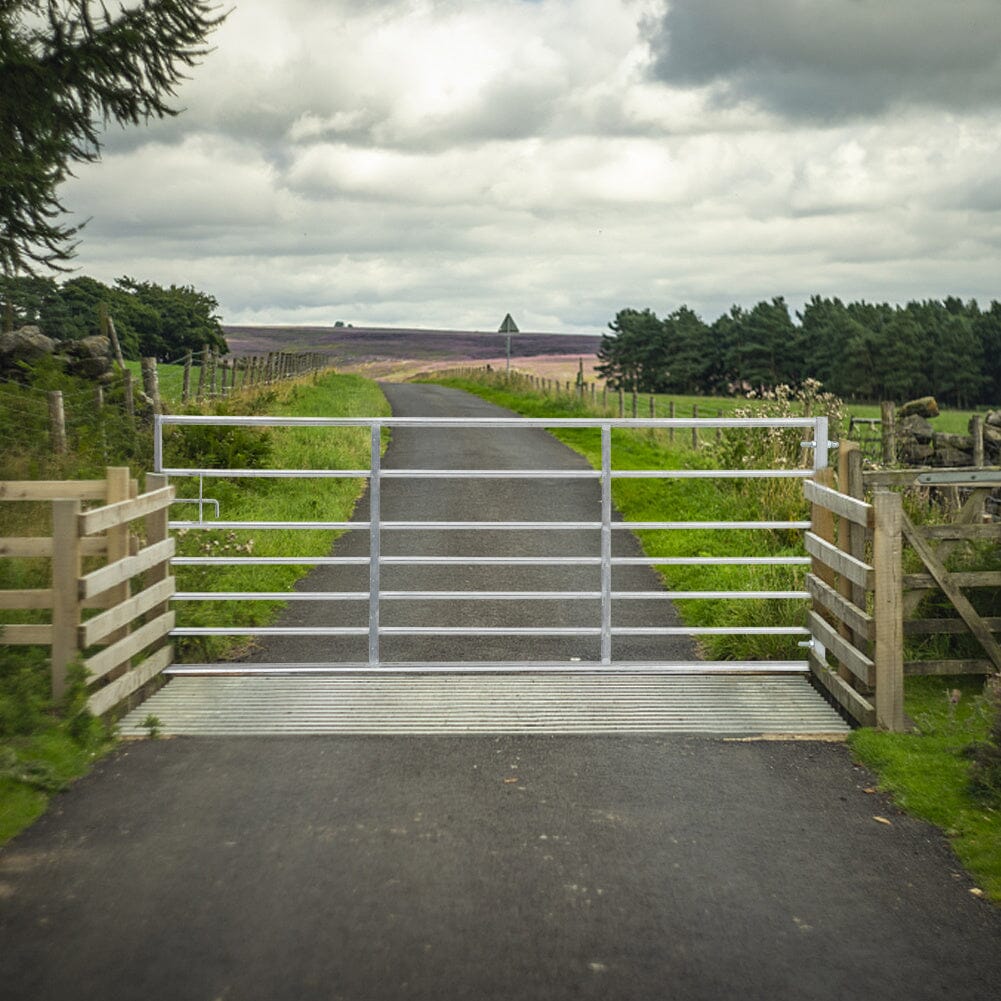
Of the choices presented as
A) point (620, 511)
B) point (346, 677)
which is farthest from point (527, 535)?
point (346, 677)

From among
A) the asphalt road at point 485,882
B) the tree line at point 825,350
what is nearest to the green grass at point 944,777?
the asphalt road at point 485,882

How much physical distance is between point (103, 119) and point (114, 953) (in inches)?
634

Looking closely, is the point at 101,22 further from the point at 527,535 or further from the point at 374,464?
the point at 374,464

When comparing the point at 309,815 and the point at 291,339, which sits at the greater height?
the point at 291,339

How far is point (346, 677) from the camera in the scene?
806 cm

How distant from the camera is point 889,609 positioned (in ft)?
21.5

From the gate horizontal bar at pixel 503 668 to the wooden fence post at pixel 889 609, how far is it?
1.52 metres

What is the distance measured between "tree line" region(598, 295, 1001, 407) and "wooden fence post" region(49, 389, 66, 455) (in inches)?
3342

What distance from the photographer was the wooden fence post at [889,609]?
21.5 feet

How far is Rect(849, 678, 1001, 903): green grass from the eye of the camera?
4941mm

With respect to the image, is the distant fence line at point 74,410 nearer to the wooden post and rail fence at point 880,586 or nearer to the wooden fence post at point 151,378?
the wooden fence post at point 151,378

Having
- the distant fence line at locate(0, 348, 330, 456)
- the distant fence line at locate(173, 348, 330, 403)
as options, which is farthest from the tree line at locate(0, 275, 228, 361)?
the distant fence line at locate(0, 348, 330, 456)

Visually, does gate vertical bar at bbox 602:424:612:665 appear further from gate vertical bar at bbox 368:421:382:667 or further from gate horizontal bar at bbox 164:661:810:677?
gate vertical bar at bbox 368:421:382:667

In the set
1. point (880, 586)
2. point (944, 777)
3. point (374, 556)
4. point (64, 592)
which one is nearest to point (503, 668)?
point (374, 556)
